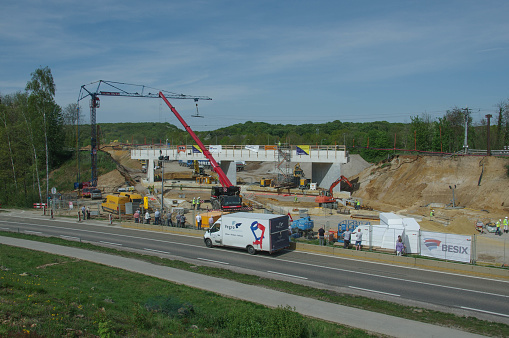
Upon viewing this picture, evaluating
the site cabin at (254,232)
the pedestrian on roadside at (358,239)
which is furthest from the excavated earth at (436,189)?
the site cabin at (254,232)

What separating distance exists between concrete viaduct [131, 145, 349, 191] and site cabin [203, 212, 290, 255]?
37.1m

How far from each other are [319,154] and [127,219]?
102 ft

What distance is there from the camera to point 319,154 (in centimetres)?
5991

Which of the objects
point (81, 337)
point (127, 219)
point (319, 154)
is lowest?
point (127, 219)

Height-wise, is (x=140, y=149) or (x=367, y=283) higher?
(x=140, y=149)

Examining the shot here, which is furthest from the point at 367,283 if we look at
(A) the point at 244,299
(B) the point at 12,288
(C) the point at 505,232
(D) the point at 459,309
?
(C) the point at 505,232

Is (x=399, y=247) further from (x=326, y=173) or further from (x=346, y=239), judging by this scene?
(x=326, y=173)

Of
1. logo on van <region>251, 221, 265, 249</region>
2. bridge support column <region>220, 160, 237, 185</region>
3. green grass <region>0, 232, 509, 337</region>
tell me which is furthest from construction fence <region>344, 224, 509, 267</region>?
bridge support column <region>220, 160, 237, 185</region>

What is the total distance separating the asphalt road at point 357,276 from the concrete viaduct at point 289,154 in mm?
34400

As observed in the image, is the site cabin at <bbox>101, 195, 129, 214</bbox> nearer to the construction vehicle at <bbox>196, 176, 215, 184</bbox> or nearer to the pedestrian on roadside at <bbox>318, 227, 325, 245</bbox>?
the pedestrian on roadside at <bbox>318, 227, 325, 245</bbox>

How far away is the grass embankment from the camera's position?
932cm

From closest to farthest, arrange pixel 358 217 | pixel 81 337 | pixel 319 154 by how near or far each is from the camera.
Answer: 1. pixel 81 337
2. pixel 358 217
3. pixel 319 154

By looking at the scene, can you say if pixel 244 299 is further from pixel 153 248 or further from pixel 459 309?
pixel 153 248

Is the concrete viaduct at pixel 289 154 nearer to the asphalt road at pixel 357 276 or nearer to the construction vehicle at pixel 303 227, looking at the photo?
the construction vehicle at pixel 303 227
